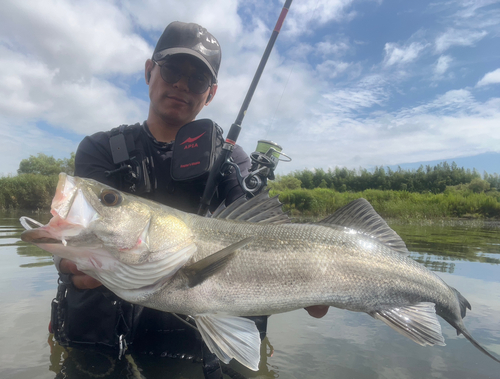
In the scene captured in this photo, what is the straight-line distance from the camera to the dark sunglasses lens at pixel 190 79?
324 centimetres

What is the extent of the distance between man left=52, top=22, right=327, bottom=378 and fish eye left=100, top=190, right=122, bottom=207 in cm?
108

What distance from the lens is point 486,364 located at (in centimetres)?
269

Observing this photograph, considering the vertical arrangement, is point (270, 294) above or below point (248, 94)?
below

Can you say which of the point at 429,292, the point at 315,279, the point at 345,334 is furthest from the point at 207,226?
the point at 345,334

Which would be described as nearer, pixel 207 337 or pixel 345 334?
pixel 207 337

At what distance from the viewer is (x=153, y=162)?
3207mm

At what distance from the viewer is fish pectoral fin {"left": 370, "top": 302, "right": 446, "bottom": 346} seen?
1.90 metres

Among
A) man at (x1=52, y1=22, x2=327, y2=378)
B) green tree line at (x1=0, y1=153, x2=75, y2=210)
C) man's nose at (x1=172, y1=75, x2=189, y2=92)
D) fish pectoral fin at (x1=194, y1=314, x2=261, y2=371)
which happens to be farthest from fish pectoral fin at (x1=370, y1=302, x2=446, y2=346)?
green tree line at (x1=0, y1=153, x2=75, y2=210)

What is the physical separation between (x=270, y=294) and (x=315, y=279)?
0.94ft

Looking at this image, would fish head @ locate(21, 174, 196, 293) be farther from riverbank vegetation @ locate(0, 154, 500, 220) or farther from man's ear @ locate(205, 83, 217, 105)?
riverbank vegetation @ locate(0, 154, 500, 220)

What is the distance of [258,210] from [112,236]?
95 centimetres

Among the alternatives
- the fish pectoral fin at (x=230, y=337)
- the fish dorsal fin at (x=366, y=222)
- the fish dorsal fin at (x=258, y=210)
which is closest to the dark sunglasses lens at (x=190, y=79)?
the fish dorsal fin at (x=258, y=210)

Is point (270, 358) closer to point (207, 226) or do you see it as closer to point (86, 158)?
point (207, 226)

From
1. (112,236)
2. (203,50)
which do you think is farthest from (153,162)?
(112,236)
